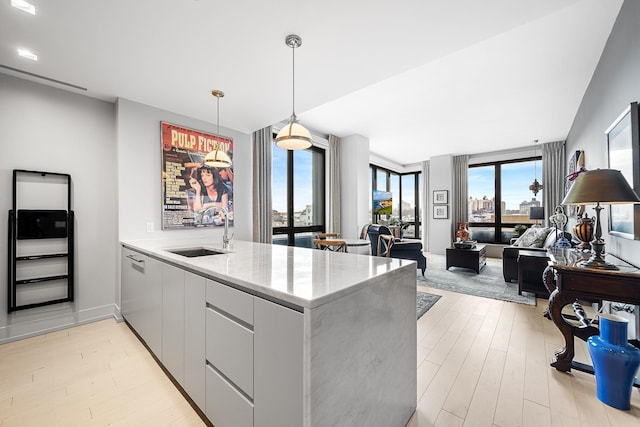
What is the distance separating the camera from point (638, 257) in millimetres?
1825

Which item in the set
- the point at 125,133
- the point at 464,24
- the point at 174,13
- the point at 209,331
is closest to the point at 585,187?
the point at 464,24

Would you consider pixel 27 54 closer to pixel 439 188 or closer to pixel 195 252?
pixel 195 252

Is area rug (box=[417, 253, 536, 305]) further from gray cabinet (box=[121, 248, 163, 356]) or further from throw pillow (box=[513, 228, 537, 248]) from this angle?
gray cabinet (box=[121, 248, 163, 356])

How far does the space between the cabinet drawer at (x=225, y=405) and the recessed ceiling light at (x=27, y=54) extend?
2.92 meters

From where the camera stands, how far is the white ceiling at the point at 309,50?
5.72ft

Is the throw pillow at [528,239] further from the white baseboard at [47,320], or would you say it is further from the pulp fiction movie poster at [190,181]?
the white baseboard at [47,320]

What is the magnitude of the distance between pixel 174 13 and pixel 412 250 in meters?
4.42

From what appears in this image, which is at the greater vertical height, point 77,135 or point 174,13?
point 174,13

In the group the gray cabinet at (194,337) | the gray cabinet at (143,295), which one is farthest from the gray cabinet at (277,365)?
the gray cabinet at (143,295)

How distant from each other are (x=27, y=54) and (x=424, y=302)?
187 inches

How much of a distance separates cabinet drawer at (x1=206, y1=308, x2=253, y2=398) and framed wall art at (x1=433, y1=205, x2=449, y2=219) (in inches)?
303

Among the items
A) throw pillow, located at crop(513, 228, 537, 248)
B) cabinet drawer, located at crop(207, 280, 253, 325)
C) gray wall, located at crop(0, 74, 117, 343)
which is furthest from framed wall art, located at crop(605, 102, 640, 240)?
gray wall, located at crop(0, 74, 117, 343)

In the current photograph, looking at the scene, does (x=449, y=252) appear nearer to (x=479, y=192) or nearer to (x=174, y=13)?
(x=479, y=192)

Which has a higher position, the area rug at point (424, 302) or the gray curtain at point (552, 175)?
the gray curtain at point (552, 175)
